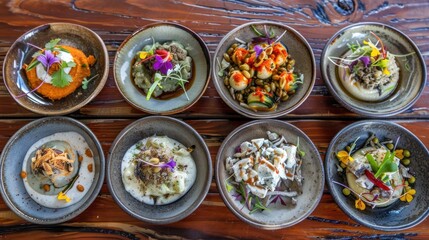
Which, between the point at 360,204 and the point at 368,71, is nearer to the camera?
the point at 360,204

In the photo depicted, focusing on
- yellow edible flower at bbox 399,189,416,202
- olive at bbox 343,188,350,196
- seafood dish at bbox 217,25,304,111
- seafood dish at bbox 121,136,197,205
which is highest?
seafood dish at bbox 217,25,304,111

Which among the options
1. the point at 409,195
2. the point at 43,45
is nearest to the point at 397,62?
the point at 409,195

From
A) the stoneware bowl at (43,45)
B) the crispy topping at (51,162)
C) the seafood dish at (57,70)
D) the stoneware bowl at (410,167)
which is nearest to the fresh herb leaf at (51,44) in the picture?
the seafood dish at (57,70)

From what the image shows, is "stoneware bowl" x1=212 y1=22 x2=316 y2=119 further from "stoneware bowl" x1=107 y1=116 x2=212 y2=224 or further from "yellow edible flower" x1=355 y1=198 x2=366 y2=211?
"yellow edible flower" x1=355 y1=198 x2=366 y2=211

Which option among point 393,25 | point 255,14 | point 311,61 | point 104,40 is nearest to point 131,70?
point 104,40

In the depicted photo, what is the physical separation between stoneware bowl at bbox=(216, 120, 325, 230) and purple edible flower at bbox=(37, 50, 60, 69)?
100 cm

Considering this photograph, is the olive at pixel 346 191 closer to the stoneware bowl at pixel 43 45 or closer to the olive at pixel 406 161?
the olive at pixel 406 161

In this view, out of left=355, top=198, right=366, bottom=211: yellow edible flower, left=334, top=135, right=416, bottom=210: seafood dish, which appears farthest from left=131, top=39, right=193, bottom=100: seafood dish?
left=355, top=198, right=366, bottom=211: yellow edible flower

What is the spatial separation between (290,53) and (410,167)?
0.93 metres

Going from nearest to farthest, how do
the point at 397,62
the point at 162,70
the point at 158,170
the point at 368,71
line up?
1. the point at 158,170
2. the point at 162,70
3. the point at 368,71
4. the point at 397,62

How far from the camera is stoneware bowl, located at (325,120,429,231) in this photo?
2.25 meters

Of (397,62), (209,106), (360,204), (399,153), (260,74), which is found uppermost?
(397,62)

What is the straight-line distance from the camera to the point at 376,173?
87.6 inches

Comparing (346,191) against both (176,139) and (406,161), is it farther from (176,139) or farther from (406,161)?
(176,139)
